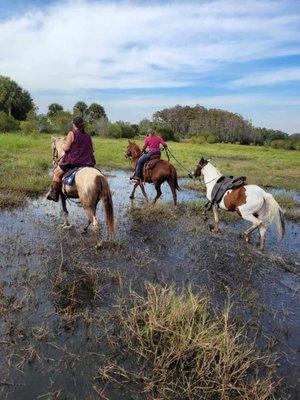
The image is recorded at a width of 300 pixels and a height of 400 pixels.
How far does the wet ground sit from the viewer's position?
4.21 m

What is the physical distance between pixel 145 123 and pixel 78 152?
69.0 m

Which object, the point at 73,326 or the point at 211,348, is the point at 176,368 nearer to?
the point at 211,348

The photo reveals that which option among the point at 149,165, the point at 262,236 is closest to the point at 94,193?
the point at 262,236

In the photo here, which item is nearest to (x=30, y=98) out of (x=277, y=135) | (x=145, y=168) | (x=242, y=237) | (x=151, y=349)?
(x=277, y=135)

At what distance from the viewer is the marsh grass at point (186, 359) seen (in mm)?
3979

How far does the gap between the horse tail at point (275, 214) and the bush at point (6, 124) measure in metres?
40.3

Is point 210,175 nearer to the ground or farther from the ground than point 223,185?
farther from the ground

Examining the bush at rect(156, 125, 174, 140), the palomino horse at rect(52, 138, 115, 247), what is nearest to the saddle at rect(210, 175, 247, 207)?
the palomino horse at rect(52, 138, 115, 247)

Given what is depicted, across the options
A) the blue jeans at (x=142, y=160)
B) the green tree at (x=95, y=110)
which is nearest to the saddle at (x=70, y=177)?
the blue jeans at (x=142, y=160)

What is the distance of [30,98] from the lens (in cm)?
6625

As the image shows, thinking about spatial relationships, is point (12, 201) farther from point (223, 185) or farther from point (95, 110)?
point (95, 110)

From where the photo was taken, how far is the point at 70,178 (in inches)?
340

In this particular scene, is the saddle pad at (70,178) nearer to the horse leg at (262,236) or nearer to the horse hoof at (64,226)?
the horse hoof at (64,226)

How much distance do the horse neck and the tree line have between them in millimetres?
36224
